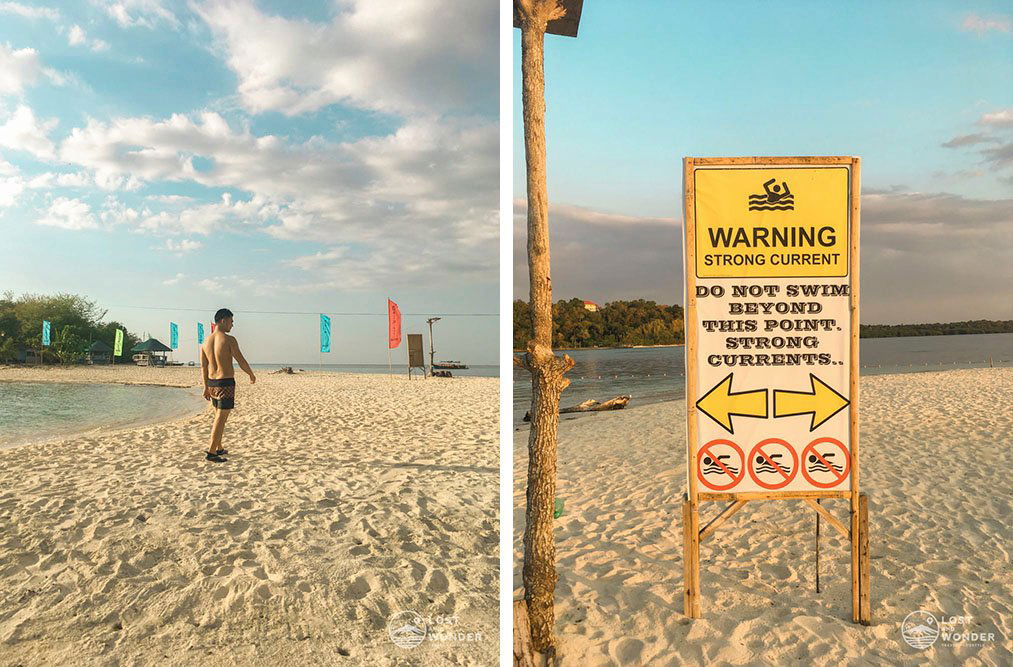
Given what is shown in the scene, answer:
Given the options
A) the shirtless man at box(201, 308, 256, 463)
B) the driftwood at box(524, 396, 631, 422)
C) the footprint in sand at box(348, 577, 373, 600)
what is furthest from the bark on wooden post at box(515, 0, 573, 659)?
the driftwood at box(524, 396, 631, 422)

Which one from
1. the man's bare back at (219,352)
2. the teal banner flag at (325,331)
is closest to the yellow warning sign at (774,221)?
the man's bare back at (219,352)

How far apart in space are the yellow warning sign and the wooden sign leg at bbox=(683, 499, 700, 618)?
2.90 ft

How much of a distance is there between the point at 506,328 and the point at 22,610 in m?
2.70

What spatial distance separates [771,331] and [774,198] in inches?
18.0

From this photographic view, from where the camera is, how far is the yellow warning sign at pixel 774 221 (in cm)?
206

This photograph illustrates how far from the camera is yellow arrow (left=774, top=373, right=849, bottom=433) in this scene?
2123 millimetres

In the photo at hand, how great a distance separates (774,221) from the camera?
207 cm

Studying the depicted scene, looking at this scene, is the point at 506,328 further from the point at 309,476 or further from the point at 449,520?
the point at 309,476

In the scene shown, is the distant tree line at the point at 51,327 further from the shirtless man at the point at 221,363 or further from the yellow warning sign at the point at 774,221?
the yellow warning sign at the point at 774,221

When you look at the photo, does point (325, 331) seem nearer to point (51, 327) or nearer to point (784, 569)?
point (51, 327)

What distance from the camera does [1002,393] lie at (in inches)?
380

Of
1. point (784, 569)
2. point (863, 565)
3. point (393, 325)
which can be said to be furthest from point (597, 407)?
point (393, 325)

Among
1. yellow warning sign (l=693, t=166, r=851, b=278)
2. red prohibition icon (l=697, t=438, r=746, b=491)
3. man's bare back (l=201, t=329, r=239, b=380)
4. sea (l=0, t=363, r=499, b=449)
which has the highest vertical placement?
yellow warning sign (l=693, t=166, r=851, b=278)

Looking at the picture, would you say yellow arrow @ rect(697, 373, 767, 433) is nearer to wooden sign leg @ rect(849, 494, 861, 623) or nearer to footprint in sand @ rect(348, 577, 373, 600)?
wooden sign leg @ rect(849, 494, 861, 623)
